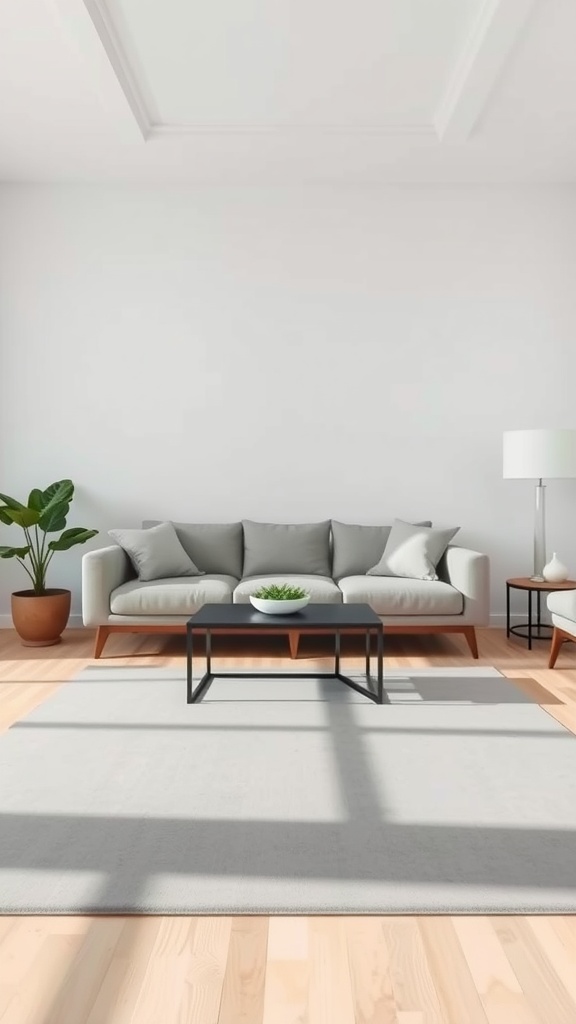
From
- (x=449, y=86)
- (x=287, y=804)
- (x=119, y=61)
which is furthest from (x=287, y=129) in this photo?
(x=287, y=804)

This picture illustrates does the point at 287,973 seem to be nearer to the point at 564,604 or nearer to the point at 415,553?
the point at 564,604

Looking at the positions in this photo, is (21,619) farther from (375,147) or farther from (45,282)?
(375,147)

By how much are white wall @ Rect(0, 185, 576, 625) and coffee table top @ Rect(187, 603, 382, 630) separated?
1.84m

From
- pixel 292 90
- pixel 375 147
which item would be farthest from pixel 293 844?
pixel 375 147

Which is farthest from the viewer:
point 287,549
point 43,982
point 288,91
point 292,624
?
point 287,549

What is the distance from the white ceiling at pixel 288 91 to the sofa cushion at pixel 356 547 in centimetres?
243

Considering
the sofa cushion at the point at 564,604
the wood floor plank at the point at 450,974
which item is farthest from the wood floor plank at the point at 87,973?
the sofa cushion at the point at 564,604

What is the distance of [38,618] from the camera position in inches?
207

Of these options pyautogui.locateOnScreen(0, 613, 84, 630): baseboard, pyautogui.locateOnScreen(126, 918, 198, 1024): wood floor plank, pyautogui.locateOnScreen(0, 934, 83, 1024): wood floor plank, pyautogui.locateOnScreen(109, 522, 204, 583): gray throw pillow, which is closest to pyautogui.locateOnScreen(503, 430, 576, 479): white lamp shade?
pyautogui.locateOnScreen(109, 522, 204, 583): gray throw pillow

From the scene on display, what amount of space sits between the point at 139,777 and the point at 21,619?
2.70 m

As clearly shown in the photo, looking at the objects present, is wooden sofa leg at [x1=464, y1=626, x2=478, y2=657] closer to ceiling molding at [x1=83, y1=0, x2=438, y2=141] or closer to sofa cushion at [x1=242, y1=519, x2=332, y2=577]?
sofa cushion at [x1=242, y1=519, x2=332, y2=577]

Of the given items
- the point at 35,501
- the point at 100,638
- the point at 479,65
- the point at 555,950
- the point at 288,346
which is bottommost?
the point at 555,950

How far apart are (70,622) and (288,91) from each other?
3.75 meters

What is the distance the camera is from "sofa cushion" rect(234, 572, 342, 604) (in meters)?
4.86
